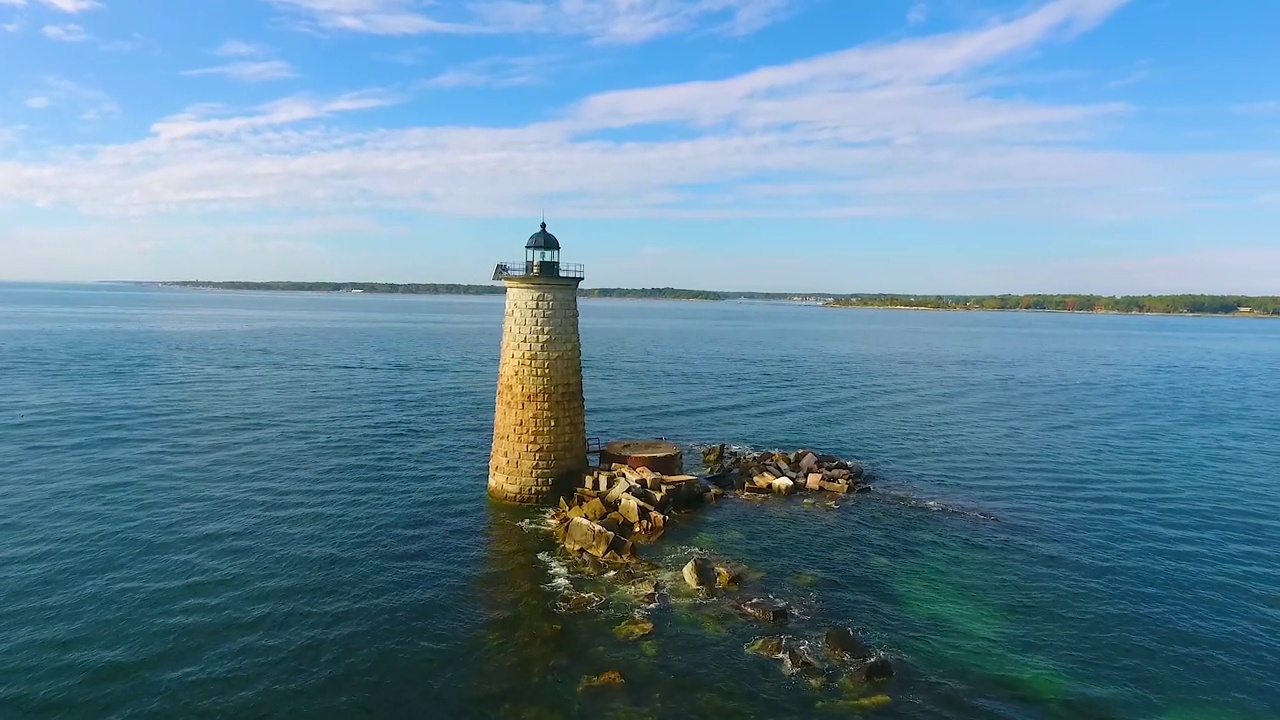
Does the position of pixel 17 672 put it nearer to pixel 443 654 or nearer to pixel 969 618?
pixel 443 654

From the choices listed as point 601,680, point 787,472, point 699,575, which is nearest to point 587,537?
point 699,575

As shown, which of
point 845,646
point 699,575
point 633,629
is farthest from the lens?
point 699,575

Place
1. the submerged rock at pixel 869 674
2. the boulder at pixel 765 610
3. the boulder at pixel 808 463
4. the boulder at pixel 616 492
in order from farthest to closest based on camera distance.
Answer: the boulder at pixel 808 463 < the boulder at pixel 616 492 < the boulder at pixel 765 610 < the submerged rock at pixel 869 674

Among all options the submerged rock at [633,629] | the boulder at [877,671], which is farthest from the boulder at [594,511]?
the boulder at [877,671]

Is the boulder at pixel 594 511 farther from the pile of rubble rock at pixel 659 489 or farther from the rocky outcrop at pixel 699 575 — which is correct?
the rocky outcrop at pixel 699 575

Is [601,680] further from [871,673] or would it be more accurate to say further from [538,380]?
[538,380]

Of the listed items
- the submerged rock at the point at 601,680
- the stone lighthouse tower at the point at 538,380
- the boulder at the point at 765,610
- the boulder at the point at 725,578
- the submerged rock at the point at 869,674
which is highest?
the stone lighthouse tower at the point at 538,380
